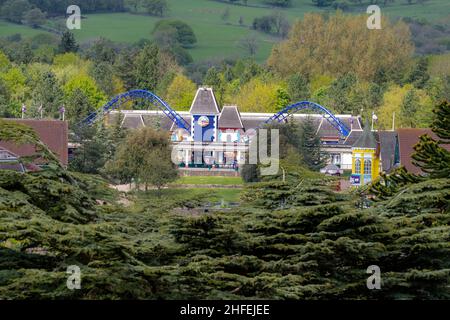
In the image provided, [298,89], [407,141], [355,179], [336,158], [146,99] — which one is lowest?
[336,158]

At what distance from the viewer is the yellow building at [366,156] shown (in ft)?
242

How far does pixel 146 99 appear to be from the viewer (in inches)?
4215

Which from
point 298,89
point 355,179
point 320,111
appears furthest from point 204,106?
point 355,179

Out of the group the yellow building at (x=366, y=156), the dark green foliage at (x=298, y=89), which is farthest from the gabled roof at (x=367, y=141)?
the dark green foliage at (x=298, y=89)

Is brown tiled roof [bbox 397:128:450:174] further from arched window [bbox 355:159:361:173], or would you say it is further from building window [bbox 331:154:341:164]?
building window [bbox 331:154:341:164]

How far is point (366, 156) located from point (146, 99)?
34.5 m

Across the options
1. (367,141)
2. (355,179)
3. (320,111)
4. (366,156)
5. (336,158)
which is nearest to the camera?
(355,179)

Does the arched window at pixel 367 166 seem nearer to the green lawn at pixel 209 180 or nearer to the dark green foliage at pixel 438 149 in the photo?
the green lawn at pixel 209 180

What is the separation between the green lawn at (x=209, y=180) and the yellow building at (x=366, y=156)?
5.85 meters

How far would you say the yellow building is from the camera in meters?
73.9

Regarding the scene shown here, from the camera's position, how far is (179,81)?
4486 inches

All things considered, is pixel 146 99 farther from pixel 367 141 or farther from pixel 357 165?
pixel 357 165
